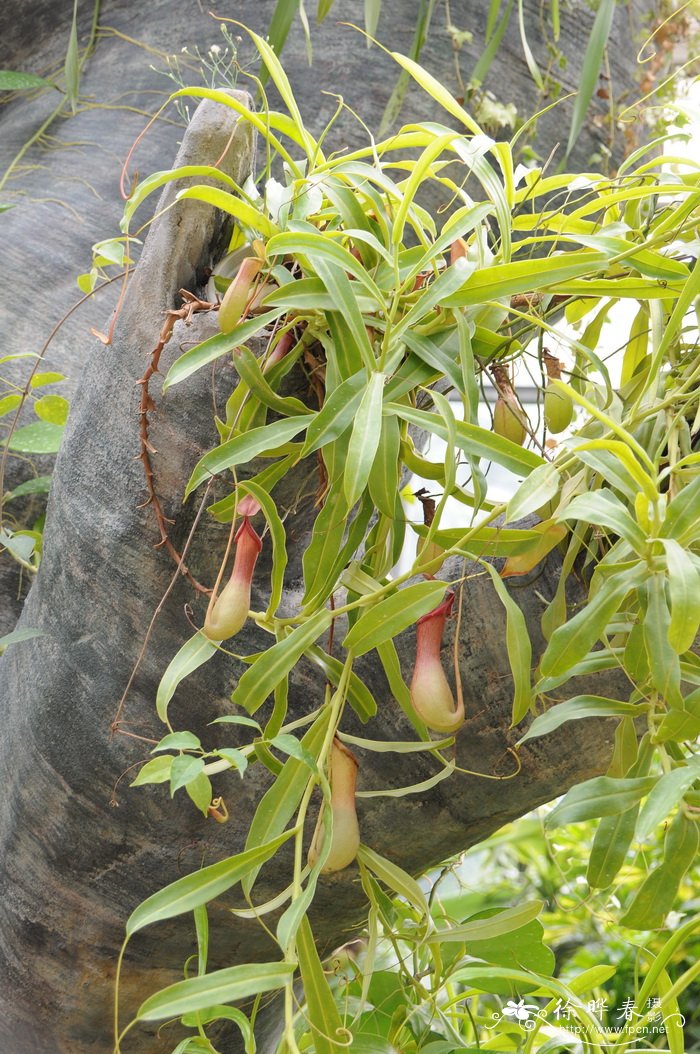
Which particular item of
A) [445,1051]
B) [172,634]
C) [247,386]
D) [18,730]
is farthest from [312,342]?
[445,1051]

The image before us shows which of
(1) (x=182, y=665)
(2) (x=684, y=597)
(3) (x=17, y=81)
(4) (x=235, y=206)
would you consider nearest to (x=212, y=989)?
(1) (x=182, y=665)

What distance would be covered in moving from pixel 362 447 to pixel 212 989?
229 millimetres

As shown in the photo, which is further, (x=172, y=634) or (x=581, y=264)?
(x=172, y=634)

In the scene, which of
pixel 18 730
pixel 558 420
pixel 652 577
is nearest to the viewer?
pixel 652 577

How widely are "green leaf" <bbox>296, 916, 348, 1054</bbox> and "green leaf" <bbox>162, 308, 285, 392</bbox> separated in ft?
0.86

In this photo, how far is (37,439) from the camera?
2.44 ft

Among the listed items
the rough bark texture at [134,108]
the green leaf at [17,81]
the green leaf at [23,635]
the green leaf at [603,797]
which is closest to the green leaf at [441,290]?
the green leaf at [603,797]

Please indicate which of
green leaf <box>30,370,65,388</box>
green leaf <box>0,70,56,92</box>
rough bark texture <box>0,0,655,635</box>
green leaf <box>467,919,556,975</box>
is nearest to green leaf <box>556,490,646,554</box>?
green leaf <box>467,919,556,975</box>

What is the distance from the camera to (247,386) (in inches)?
18.4

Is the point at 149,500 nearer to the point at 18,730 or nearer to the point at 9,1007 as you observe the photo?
the point at 18,730

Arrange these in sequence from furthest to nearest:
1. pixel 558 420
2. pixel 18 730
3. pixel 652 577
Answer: pixel 18 730 < pixel 558 420 < pixel 652 577

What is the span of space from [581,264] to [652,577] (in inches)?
5.7

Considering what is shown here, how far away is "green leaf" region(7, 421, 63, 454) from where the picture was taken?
74cm

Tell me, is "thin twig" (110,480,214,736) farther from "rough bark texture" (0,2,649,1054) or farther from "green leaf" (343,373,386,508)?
"green leaf" (343,373,386,508)
